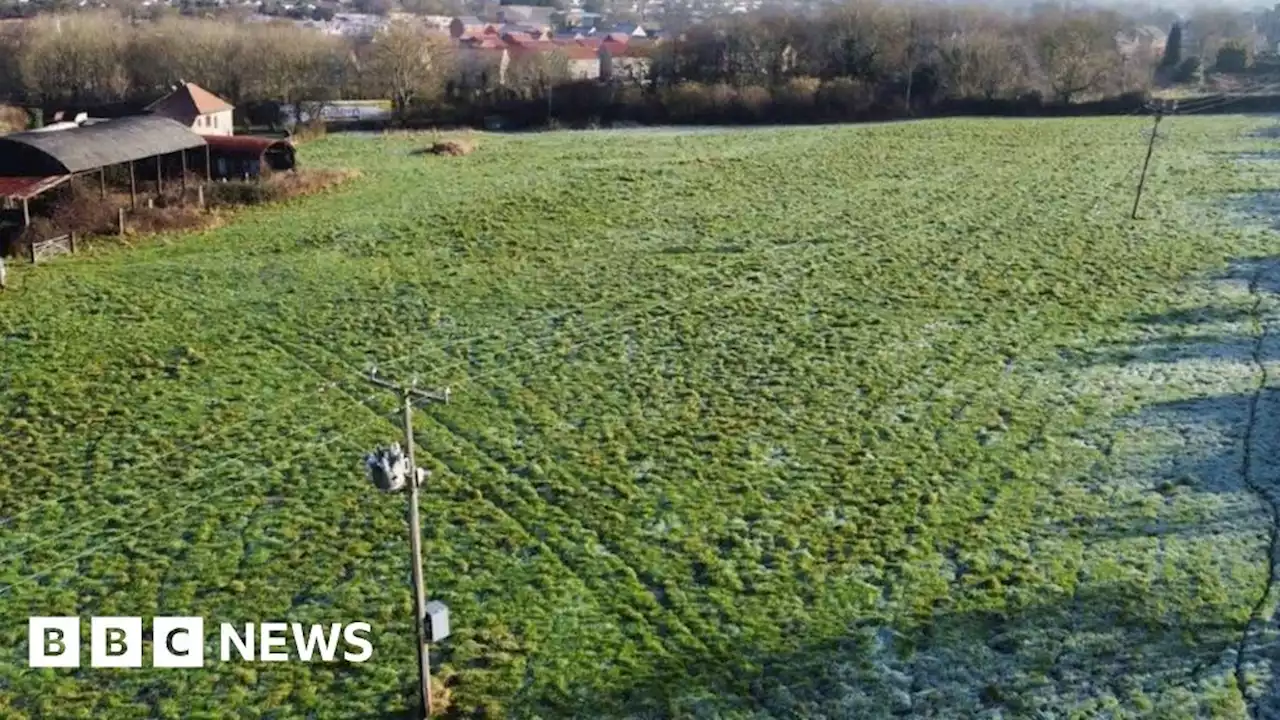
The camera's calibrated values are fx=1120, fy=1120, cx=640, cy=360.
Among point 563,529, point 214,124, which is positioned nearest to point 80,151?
point 214,124

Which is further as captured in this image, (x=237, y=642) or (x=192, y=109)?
(x=192, y=109)

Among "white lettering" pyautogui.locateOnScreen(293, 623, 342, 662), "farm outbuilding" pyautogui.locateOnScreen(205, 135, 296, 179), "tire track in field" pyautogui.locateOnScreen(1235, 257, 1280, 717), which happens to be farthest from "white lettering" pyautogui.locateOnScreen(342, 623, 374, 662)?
"farm outbuilding" pyautogui.locateOnScreen(205, 135, 296, 179)

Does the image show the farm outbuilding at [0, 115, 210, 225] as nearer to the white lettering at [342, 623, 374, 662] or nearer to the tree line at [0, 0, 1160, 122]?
the white lettering at [342, 623, 374, 662]

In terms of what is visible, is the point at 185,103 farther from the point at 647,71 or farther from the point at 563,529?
the point at 563,529

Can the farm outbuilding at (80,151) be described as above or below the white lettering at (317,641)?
above

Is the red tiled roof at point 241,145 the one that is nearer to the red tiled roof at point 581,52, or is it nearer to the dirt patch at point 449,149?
the dirt patch at point 449,149

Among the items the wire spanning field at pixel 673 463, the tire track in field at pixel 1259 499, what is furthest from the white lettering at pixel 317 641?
the tire track in field at pixel 1259 499

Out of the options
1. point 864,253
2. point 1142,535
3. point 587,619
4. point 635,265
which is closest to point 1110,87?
point 864,253
